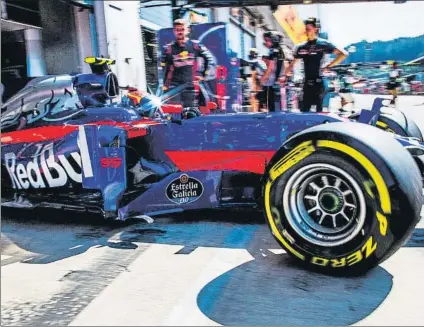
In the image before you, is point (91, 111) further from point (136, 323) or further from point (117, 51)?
point (117, 51)

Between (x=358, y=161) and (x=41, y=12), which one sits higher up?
(x=41, y=12)

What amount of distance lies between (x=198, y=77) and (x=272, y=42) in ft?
4.94

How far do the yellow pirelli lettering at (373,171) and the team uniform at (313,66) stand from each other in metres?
3.55

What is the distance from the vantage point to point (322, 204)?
2266mm

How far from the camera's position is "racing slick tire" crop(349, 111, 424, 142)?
4.32 m

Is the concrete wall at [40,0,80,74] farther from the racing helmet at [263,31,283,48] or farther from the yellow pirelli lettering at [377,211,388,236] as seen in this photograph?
the yellow pirelli lettering at [377,211,388,236]

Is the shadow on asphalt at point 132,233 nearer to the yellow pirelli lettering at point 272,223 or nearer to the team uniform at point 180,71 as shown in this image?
the yellow pirelli lettering at point 272,223

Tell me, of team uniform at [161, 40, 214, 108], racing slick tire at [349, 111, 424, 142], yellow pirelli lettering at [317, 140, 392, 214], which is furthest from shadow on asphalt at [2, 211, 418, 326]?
team uniform at [161, 40, 214, 108]

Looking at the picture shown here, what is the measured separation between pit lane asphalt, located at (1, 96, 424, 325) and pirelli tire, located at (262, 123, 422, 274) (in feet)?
0.49

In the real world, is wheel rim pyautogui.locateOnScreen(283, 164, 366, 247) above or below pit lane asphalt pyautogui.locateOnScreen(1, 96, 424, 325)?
above

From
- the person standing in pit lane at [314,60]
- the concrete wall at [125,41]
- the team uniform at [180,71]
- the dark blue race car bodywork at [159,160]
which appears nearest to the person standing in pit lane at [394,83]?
the person standing in pit lane at [314,60]

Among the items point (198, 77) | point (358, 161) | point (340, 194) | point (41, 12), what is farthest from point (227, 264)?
point (41, 12)

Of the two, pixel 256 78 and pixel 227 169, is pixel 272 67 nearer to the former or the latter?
pixel 256 78

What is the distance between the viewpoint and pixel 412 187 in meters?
1.98
